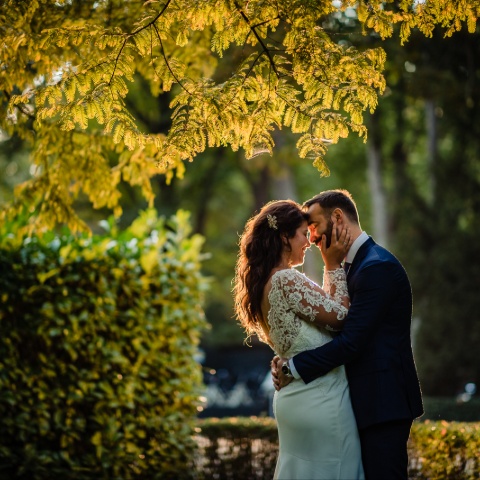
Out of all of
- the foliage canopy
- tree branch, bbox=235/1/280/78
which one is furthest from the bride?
tree branch, bbox=235/1/280/78

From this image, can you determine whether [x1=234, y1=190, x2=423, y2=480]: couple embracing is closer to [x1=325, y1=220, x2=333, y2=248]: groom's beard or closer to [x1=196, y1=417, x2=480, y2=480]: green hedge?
[x1=325, y1=220, x2=333, y2=248]: groom's beard

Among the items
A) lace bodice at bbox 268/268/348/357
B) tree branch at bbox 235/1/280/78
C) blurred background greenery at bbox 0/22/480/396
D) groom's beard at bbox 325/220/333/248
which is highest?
blurred background greenery at bbox 0/22/480/396

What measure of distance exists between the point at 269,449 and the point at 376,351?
3.11 m

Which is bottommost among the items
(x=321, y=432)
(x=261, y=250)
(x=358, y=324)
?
(x=321, y=432)

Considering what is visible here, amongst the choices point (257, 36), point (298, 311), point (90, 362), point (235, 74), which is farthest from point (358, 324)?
point (90, 362)

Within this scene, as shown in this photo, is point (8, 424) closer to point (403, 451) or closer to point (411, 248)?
point (403, 451)

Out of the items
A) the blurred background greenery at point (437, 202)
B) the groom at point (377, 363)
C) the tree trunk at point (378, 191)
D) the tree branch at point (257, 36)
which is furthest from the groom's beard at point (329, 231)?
the tree trunk at point (378, 191)

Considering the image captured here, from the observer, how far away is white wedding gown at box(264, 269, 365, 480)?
14.4ft

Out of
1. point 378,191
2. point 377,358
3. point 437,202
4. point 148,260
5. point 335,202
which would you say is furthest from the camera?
point 378,191

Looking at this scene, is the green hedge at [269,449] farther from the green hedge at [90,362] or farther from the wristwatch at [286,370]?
the wristwatch at [286,370]

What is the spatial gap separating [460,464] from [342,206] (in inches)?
95.7

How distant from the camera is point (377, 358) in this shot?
443cm

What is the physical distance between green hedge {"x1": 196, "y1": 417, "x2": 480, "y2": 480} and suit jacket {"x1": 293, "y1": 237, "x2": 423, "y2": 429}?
4.86ft

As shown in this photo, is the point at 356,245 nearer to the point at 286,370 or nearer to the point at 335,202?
the point at 335,202
